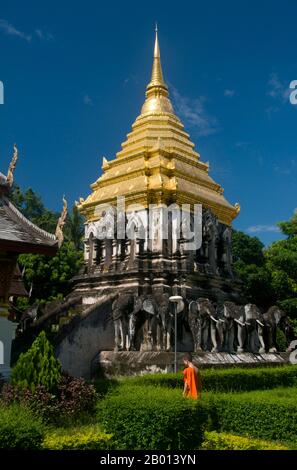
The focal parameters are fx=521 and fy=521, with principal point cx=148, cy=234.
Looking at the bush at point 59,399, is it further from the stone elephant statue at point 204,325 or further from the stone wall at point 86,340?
the stone elephant statue at point 204,325

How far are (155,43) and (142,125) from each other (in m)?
7.18

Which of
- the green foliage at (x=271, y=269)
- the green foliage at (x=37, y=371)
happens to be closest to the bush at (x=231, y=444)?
the green foliage at (x=37, y=371)

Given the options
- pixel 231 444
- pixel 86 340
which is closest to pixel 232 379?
pixel 86 340

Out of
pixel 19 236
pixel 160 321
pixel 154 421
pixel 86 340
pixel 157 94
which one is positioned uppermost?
pixel 157 94

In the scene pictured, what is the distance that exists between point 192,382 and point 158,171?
1422cm

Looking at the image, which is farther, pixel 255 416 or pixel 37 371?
pixel 37 371

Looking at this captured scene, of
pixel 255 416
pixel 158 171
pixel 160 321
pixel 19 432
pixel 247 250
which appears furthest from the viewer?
pixel 247 250

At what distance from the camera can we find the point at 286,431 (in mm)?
9602

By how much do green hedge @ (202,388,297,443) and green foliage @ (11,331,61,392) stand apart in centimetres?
294

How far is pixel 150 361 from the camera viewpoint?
15875 mm

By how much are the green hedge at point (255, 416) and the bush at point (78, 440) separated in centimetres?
197

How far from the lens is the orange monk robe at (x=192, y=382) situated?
10.3m

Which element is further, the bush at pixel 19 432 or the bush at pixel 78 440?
the bush at pixel 78 440

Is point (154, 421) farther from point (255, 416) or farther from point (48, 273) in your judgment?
point (48, 273)
